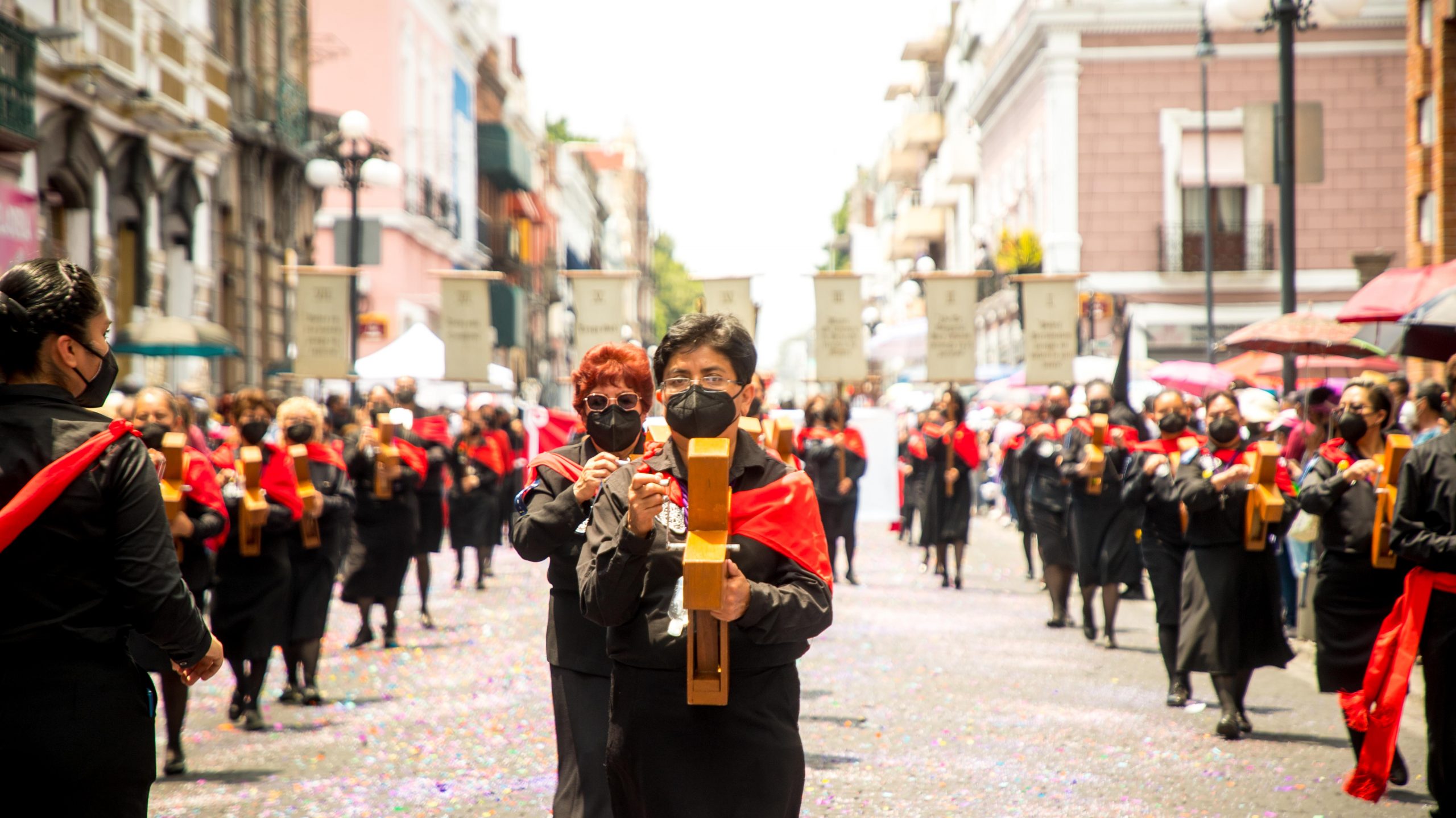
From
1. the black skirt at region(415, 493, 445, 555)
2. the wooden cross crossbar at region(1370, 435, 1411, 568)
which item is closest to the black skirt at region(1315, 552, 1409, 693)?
the wooden cross crossbar at region(1370, 435, 1411, 568)

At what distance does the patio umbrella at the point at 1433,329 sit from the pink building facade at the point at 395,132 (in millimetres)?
26767

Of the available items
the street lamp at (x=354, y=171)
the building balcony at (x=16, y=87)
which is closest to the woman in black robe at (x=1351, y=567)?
the building balcony at (x=16, y=87)

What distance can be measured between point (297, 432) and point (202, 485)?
64.5 inches

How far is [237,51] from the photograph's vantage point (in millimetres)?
29438

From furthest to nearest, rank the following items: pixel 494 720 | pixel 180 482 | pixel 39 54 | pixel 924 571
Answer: pixel 924 571
pixel 39 54
pixel 494 720
pixel 180 482

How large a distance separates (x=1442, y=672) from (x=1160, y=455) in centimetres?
376

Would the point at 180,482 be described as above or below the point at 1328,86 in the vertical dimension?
below

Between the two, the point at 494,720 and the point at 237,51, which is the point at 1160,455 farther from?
the point at 237,51

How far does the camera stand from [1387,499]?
7797 mm

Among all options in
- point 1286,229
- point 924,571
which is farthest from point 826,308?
point 1286,229

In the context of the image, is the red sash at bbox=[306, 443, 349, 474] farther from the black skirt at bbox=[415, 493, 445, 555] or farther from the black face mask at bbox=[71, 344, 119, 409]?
the black face mask at bbox=[71, 344, 119, 409]

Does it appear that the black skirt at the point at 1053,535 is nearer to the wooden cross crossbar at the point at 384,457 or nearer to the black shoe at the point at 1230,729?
the black shoe at the point at 1230,729

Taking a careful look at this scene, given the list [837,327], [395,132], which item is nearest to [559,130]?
[395,132]

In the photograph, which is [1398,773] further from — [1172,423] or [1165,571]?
[1172,423]
